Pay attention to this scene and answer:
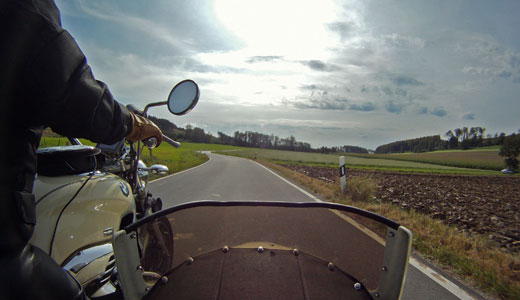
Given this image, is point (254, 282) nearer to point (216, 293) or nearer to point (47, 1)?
point (216, 293)

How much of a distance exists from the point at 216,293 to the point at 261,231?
1.05 ft

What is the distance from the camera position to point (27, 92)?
2.31 feet

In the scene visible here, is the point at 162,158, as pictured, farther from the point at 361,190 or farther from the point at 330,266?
the point at 330,266

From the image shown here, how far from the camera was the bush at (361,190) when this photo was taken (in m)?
7.30

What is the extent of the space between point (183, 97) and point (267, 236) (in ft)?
4.77

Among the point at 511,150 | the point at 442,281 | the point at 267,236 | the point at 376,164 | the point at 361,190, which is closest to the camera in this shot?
the point at 267,236

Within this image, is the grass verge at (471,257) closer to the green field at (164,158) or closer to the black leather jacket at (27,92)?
the green field at (164,158)

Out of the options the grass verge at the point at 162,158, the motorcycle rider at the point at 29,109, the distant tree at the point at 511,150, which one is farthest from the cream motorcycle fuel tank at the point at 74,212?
the distant tree at the point at 511,150

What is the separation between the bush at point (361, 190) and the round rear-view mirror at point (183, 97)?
6187 millimetres

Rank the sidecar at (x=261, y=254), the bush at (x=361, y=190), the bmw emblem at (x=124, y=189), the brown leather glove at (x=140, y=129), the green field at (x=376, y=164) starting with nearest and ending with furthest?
the sidecar at (x=261, y=254)
the brown leather glove at (x=140, y=129)
the bmw emblem at (x=124, y=189)
the bush at (x=361, y=190)
the green field at (x=376, y=164)

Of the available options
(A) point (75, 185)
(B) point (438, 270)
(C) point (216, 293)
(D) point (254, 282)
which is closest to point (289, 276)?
(D) point (254, 282)

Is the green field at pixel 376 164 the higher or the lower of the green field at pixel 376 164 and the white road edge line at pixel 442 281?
the lower

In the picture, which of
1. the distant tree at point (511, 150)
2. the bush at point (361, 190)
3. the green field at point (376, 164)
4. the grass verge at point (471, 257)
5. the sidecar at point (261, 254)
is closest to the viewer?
the sidecar at point (261, 254)

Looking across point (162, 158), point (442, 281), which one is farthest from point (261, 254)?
point (162, 158)
